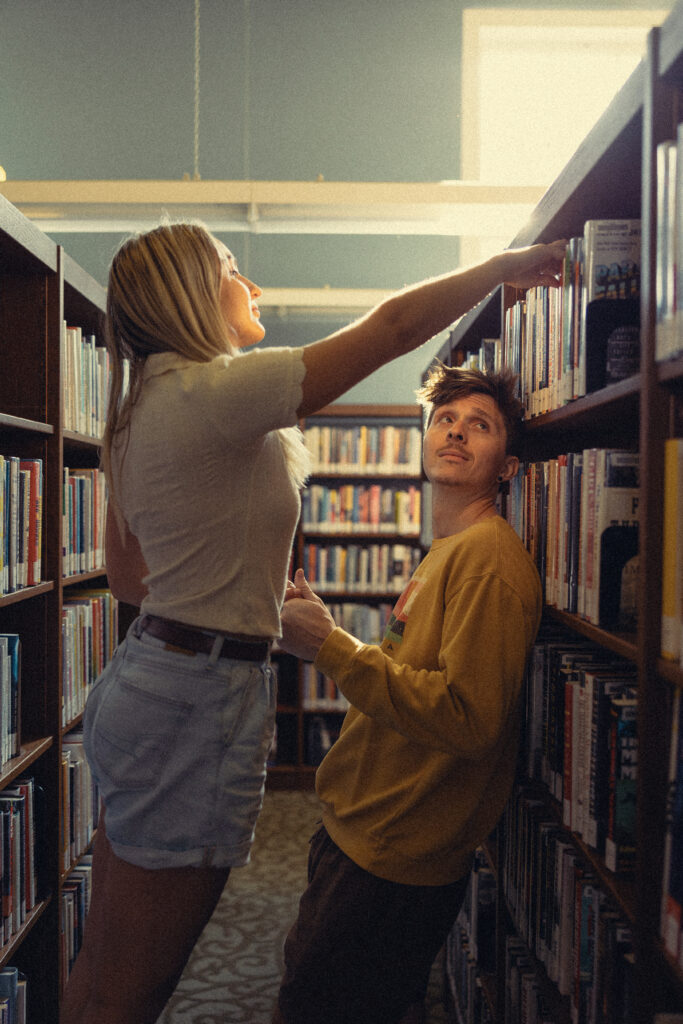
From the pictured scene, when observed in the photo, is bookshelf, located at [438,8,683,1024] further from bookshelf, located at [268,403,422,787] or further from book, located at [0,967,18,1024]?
bookshelf, located at [268,403,422,787]

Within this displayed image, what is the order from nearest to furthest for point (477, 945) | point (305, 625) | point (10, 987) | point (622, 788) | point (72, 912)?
point (622, 788)
point (305, 625)
point (10, 987)
point (477, 945)
point (72, 912)

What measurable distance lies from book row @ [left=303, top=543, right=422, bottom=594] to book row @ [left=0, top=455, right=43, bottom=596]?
2.24 metres

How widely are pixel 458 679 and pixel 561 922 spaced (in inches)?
17.0

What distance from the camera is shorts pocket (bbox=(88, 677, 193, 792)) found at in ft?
3.42

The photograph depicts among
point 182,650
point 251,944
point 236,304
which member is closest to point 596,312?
point 236,304

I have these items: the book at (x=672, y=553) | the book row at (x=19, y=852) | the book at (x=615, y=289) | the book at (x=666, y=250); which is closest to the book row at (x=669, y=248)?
the book at (x=666, y=250)

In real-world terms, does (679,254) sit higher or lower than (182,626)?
higher

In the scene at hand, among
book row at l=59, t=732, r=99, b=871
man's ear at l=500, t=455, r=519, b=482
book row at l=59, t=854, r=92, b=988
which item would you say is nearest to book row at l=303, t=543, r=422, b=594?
book row at l=59, t=732, r=99, b=871

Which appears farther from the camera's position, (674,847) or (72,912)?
(72,912)

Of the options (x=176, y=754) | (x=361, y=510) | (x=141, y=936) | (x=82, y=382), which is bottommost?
(x=141, y=936)

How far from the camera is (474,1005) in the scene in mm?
1772

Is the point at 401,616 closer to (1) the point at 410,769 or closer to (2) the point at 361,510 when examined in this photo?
(1) the point at 410,769

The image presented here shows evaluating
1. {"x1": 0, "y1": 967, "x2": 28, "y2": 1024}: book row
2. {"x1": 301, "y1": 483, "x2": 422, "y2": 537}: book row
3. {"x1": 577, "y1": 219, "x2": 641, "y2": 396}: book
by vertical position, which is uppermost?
{"x1": 577, "y1": 219, "x2": 641, "y2": 396}: book

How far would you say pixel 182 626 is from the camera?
1.06 metres
